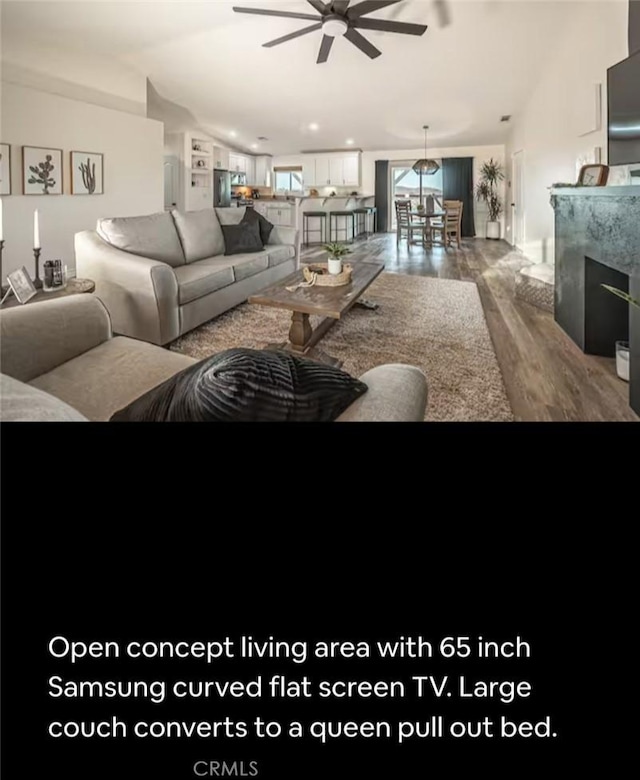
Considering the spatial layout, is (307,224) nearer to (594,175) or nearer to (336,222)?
(336,222)

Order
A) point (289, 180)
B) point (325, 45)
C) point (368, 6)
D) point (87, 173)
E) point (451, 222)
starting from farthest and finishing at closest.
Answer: point (289, 180) → point (451, 222) → point (87, 173) → point (325, 45) → point (368, 6)

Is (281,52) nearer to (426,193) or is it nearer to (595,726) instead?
(595,726)

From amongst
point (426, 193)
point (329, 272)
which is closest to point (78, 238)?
point (329, 272)

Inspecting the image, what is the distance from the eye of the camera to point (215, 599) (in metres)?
0.76

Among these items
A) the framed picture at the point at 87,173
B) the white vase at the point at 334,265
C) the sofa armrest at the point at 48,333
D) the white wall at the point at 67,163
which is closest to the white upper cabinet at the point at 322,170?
the white wall at the point at 67,163

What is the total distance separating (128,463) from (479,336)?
9.07 feet

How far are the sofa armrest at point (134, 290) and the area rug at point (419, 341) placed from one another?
191 millimetres

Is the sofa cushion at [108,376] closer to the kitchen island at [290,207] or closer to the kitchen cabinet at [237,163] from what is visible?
the kitchen island at [290,207]

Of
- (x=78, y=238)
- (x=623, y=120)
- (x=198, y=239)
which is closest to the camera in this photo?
(x=623, y=120)

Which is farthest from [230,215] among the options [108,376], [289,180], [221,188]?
[289,180]

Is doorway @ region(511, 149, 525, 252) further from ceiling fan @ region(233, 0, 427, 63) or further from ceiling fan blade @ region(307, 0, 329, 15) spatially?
ceiling fan blade @ region(307, 0, 329, 15)

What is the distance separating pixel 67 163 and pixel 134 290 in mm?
3440

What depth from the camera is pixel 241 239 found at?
439 cm

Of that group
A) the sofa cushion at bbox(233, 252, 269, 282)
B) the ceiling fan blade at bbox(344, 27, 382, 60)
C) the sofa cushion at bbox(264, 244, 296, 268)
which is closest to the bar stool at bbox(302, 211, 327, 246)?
the sofa cushion at bbox(264, 244, 296, 268)
